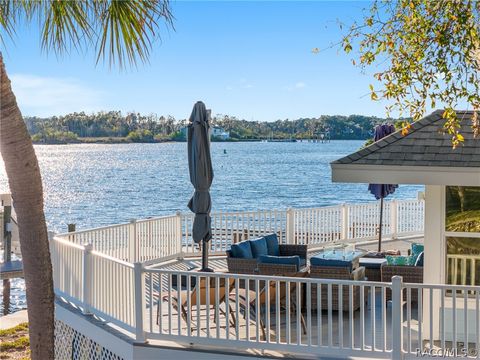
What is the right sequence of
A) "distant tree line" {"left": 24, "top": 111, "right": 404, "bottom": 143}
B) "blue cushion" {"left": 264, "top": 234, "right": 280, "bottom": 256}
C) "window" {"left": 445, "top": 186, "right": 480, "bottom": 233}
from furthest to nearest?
"distant tree line" {"left": 24, "top": 111, "right": 404, "bottom": 143}
"blue cushion" {"left": 264, "top": 234, "right": 280, "bottom": 256}
"window" {"left": 445, "top": 186, "right": 480, "bottom": 233}

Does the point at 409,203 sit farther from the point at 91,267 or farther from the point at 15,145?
the point at 15,145

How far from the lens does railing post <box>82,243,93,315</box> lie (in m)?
10.1

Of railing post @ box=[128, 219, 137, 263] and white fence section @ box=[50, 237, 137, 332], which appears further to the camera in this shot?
railing post @ box=[128, 219, 137, 263]

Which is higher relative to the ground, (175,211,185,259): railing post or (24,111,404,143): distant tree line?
(24,111,404,143): distant tree line

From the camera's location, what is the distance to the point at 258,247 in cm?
1245

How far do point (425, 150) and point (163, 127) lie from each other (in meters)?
92.5

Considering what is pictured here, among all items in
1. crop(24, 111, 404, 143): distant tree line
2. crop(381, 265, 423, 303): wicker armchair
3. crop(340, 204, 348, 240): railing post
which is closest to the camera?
crop(381, 265, 423, 303): wicker armchair

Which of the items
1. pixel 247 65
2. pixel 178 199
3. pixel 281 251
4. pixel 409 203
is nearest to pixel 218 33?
pixel 247 65

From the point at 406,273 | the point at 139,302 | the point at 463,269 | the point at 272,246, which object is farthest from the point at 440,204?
the point at 272,246

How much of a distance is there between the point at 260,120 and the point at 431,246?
292 feet

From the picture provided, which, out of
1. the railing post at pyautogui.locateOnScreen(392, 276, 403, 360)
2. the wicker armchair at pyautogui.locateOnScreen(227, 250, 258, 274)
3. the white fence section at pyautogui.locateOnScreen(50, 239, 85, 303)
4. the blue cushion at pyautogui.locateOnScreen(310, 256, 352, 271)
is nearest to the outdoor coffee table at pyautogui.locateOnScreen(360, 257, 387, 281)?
the blue cushion at pyautogui.locateOnScreen(310, 256, 352, 271)

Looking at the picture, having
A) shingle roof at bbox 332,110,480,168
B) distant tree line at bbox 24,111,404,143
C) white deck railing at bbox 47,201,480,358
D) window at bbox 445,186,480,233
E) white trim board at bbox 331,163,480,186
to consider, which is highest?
distant tree line at bbox 24,111,404,143

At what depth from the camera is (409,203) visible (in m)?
17.7

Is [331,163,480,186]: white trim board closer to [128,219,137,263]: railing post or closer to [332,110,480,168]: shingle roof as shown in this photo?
[332,110,480,168]: shingle roof
